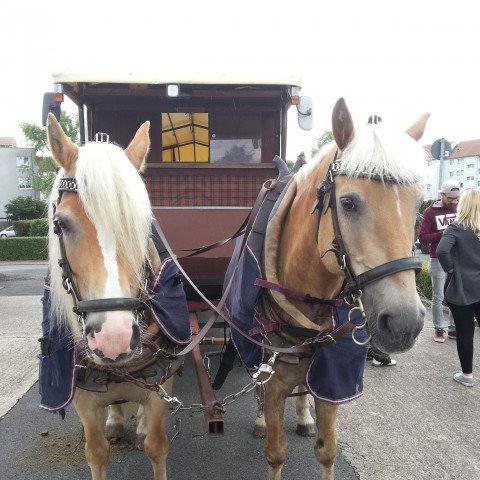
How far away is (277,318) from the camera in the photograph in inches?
84.7

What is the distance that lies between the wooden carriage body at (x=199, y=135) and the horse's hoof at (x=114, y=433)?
4.35 ft

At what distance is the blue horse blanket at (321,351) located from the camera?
2.12m

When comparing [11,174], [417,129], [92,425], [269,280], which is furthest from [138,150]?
[11,174]

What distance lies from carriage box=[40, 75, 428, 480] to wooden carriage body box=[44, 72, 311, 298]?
51.1 inches

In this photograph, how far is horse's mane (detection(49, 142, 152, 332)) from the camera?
5.35ft

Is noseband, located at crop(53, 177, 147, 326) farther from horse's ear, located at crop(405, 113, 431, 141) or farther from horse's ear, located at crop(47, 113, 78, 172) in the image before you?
horse's ear, located at crop(405, 113, 431, 141)

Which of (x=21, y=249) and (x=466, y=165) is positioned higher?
(x=466, y=165)

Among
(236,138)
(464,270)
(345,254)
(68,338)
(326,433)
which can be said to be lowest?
(326,433)

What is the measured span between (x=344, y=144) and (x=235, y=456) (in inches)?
94.8

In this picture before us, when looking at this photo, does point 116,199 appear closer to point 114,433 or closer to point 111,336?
point 111,336

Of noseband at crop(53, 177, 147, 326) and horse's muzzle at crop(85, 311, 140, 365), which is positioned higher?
noseband at crop(53, 177, 147, 326)

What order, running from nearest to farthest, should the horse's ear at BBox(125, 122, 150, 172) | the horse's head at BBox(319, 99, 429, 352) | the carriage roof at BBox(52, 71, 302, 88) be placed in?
the horse's head at BBox(319, 99, 429, 352) → the horse's ear at BBox(125, 122, 150, 172) → the carriage roof at BBox(52, 71, 302, 88)

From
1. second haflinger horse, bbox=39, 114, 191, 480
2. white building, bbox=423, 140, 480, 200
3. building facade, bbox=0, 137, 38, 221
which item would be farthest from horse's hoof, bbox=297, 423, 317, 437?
white building, bbox=423, 140, 480, 200

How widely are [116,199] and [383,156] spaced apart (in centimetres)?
106
